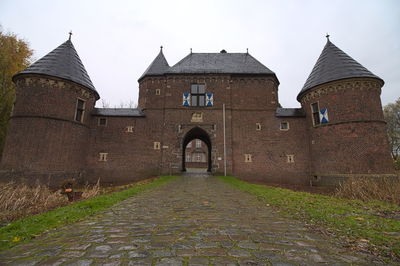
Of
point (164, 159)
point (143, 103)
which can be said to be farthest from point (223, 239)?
point (143, 103)

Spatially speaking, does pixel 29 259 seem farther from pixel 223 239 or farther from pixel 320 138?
pixel 320 138

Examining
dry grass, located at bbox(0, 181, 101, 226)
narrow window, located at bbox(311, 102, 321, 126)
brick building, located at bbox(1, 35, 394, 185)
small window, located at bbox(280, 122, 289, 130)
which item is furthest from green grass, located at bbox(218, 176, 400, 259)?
small window, located at bbox(280, 122, 289, 130)

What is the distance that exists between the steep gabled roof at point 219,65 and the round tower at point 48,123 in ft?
27.3

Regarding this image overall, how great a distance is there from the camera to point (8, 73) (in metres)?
16.3

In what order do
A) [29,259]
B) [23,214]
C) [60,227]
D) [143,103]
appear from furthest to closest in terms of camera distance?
[143,103]
[23,214]
[60,227]
[29,259]

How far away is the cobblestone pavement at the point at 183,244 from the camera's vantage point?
2244mm

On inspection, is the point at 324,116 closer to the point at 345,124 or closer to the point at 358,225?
the point at 345,124

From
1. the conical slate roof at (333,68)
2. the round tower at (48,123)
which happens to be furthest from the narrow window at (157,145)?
the conical slate roof at (333,68)

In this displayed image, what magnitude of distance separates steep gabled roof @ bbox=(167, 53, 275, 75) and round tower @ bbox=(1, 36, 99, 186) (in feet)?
27.3

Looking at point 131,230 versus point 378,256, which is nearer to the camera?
point 378,256

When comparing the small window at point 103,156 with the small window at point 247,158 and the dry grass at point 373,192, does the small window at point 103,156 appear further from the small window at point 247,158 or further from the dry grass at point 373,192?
the dry grass at point 373,192

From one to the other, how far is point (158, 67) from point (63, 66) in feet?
26.4

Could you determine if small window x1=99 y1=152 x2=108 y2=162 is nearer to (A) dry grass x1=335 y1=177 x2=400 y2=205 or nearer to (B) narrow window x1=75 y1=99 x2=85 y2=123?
(B) narrow window x1=75 y1=99 x2=85 y2=123

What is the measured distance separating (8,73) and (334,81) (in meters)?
26.1
